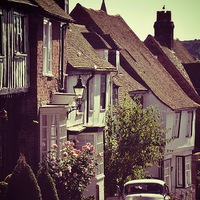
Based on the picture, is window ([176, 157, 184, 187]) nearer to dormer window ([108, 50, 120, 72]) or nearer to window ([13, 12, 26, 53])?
dormer window ([108, 50, 120, 72])

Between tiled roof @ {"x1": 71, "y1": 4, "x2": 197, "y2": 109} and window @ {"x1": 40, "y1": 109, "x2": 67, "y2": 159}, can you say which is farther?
tiled roof @ {"x1": 71, "y1": 4, "x2": 197, "y2": 109}

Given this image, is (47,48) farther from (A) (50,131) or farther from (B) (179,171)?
(B) (179,171)

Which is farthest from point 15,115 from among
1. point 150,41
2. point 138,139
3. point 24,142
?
point 150,41

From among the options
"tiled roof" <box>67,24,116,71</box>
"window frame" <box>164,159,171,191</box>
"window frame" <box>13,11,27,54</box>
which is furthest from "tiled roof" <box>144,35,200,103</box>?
"window frame" <box>13,11,27,54</box>

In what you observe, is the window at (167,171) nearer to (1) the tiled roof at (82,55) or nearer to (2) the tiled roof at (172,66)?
(2) the tiled roof at (172,66)

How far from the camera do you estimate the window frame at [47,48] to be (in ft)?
86.6

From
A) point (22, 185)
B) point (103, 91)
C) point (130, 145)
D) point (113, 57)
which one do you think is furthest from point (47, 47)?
point (113, 57)

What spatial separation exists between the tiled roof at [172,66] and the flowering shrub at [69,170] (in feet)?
88.4

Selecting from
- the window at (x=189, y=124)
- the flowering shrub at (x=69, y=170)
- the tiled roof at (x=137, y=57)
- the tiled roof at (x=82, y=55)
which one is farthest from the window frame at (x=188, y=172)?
the flowering shrub at (x=69, y=170)

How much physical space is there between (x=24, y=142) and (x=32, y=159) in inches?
26.9

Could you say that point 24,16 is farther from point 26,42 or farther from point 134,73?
point 134,73

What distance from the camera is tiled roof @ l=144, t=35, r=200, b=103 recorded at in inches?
2062

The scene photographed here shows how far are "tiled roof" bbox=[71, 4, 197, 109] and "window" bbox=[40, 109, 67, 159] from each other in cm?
1870

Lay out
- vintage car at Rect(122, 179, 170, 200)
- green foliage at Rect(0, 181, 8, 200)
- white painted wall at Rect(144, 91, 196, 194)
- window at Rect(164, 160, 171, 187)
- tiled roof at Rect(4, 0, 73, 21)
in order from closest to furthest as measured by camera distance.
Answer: green foliage at Rect(0, 181, 8, 200) < tiled roof at Rect(4, 0, 73, 21) < vintage car at Rect(122, 179, 170, 200) < white painted wall at Rect(144, 91, 196, 194) < window at Rect(164, 160, 171, 187)
